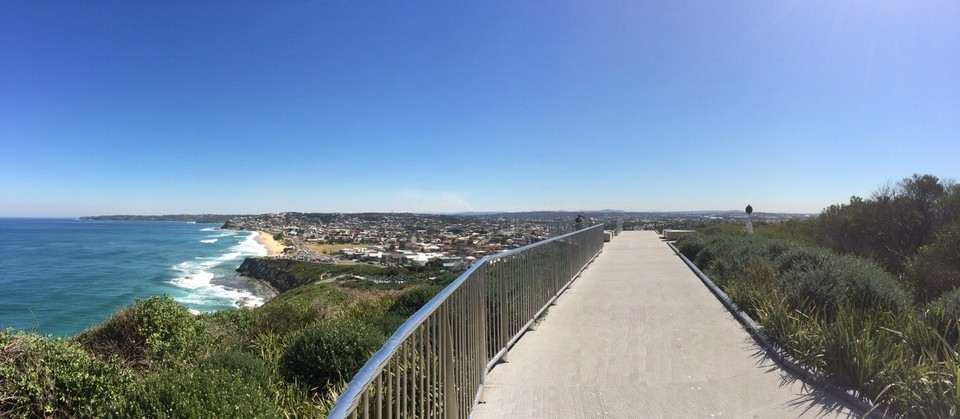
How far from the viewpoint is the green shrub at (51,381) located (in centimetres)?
466

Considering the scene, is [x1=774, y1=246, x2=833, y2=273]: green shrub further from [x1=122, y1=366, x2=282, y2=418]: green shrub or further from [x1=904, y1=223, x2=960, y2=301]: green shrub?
[x1=122, y1=366, x2=282, y2=418]: green shrub

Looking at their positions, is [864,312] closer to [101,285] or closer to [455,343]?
[455,343]

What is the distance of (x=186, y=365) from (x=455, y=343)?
150 inches

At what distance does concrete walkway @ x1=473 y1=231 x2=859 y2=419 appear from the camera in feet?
12.3

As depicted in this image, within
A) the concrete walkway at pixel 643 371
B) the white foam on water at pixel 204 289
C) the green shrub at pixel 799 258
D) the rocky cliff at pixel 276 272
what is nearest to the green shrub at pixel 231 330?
the concrete walkway at pixel 643 371

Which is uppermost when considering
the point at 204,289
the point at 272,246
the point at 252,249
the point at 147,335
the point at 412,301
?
the point at 412,301

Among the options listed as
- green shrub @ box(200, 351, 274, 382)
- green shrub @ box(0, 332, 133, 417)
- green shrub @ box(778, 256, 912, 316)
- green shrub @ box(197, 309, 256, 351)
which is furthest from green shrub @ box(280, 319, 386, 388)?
green shrub @ box(778, 256, 912, 316)

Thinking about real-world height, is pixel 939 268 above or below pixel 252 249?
above

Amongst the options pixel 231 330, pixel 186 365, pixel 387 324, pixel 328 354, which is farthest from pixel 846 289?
pixel 231 330

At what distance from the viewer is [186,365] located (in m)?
5.44

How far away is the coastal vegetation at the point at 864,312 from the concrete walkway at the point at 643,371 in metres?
0.33

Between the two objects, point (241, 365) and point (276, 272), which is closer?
point (241, 365)

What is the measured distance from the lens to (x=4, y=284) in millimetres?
43344

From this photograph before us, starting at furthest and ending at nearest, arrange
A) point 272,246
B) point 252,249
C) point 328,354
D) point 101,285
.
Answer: point 272,246 → point 252,249 → point 101,285 → point 328,354
